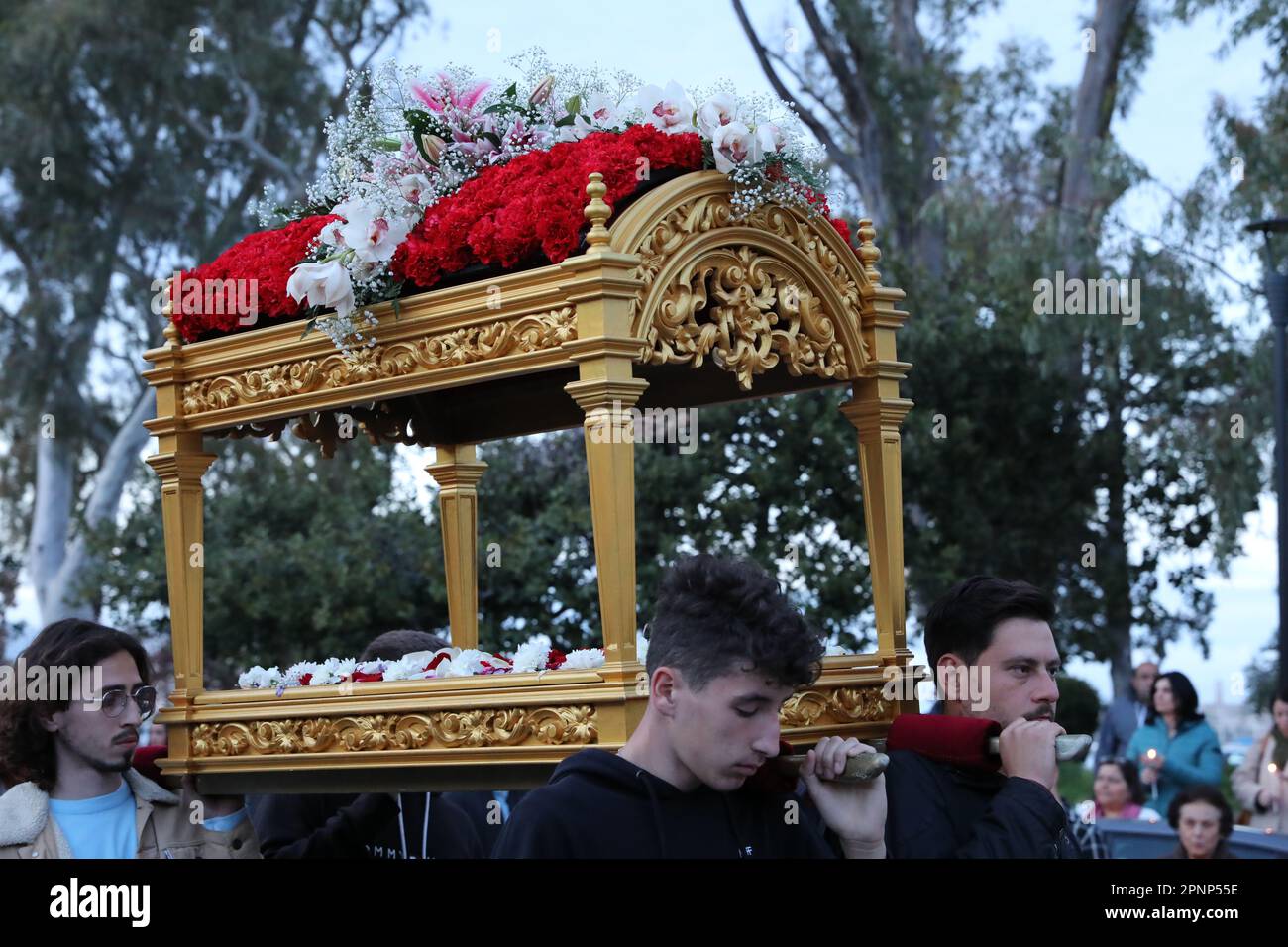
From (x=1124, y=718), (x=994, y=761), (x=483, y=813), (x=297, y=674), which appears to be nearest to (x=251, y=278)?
(x=297, y=674)

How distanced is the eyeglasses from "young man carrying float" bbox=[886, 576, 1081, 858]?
6.01 ft

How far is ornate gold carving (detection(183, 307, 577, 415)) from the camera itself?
450cm

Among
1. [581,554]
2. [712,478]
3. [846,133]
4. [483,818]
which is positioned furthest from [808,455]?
[483,818]

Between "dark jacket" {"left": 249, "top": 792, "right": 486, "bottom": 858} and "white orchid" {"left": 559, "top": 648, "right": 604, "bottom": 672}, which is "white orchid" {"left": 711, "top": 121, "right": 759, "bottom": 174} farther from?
"dark jacket" {"left": 249, "top": 792, "right": 486, "bottom": 858}

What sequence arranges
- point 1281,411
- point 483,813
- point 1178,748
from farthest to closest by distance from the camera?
point 1281,411 → point 1178,748 → point 483,813

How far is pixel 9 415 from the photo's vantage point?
26.2 metres

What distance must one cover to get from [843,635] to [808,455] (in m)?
1.80

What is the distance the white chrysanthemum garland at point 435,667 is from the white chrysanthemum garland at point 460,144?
0.94m

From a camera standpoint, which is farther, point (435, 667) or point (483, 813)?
point (483, 813)

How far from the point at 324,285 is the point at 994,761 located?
2.16m

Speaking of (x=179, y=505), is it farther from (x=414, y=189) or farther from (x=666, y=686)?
(x=666, y=686)

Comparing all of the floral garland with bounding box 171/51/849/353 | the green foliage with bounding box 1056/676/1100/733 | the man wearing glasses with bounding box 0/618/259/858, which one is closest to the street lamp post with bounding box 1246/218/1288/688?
the floral garland with bounding box 171/51/849/353

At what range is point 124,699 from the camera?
14.4 ft
